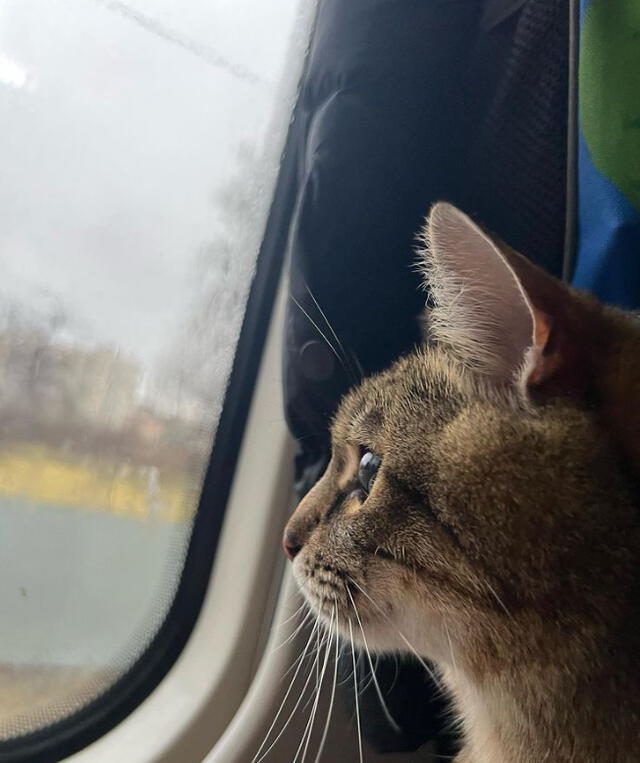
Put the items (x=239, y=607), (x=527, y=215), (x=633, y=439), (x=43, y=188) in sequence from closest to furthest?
1. (x=633, y=439)
2. (x=527, y=215)
3. (x=43, y=188)
4. (x=239, y=607)

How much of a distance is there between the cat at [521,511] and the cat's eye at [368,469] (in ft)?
0.07

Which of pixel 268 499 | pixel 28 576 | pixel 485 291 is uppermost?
pixel 485 291

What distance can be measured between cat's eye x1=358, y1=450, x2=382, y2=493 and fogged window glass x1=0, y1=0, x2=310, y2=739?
520 millimetres

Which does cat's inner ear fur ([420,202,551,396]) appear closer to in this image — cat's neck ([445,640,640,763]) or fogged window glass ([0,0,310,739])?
cat's neck ([445,640,640,763])

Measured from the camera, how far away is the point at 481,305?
0.54 metres

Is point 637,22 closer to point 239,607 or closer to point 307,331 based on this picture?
point 307,331

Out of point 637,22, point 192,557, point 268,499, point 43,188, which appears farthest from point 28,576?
point 637,22

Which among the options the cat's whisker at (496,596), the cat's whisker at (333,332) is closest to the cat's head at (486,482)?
the cat's whisker at (496,596)

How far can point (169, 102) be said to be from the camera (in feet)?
3.41

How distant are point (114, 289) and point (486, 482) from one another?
70 cm

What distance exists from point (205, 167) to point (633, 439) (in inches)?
31.0

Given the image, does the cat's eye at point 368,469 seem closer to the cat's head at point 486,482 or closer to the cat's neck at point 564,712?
the cat's head at point 486,482

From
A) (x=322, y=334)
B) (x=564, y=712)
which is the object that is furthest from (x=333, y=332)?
(x=564, y=712)

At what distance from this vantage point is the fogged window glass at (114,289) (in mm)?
973
